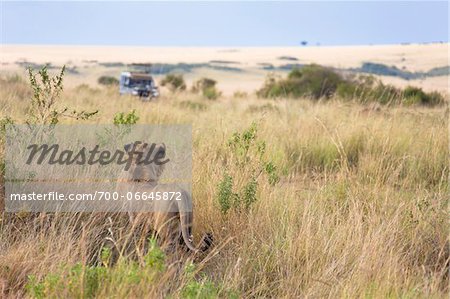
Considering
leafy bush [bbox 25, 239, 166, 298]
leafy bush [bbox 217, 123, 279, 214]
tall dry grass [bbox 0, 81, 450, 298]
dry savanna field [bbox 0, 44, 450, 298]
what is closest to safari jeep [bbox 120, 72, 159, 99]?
dry savanna field [bbox 0, 44, 450, 298]

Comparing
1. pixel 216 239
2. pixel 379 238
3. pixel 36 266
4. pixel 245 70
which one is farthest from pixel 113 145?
pixel 245 70

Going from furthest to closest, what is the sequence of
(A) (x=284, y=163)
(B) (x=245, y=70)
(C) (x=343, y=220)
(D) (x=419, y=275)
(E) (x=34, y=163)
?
1. (B) (x=245, y=70)
2. (A) (x=284, y=163)
3. (E) (x=34, y=163)
4. (C) (x=343, y=220)
5. (D) (x=419, y=275)

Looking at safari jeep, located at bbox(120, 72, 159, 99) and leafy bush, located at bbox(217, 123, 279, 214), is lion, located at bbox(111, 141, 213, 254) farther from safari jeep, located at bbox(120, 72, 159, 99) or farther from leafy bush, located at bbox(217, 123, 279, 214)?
safari jeep, located at bbox(120, 72, 159, 99)

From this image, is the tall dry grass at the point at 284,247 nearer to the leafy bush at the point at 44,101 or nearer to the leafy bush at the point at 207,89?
the leafy bush at the point at 44,101

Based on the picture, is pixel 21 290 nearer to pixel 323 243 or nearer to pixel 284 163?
pixel 323 243

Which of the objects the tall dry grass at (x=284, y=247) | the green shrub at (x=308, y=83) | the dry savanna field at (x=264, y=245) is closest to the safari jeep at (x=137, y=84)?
the green shrub at (x=308, y=83)

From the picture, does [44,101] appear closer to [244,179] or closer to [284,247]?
[244,179]

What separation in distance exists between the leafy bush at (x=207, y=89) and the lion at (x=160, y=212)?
699 inches

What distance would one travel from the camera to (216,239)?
4445mm

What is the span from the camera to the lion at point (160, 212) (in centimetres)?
391

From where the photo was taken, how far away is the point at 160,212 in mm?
3932

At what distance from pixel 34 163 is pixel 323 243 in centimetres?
242

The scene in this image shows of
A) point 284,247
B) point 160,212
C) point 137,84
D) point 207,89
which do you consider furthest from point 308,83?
point 160,212

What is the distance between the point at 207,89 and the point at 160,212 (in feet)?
68.3
